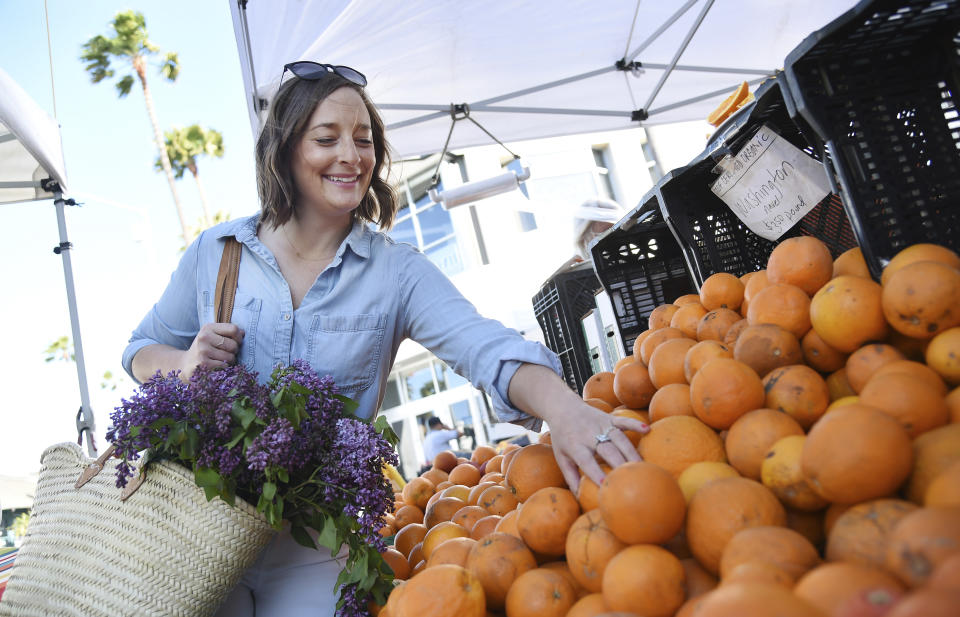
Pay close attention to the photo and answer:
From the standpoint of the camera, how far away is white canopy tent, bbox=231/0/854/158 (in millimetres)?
3373

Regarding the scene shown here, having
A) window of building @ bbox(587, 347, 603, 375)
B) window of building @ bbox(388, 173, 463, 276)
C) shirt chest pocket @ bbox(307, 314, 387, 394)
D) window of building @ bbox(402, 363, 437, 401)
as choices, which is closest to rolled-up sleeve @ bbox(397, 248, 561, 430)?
shirt chest pocket @ bbox(307, 314, 387, 394)

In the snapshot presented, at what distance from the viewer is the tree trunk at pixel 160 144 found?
66.9 feet

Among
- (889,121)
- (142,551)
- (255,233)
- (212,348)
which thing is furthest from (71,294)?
(889,121)

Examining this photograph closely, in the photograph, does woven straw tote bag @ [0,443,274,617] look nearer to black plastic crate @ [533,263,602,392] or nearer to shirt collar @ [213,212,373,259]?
shirt collar @ [213,212,373,259]

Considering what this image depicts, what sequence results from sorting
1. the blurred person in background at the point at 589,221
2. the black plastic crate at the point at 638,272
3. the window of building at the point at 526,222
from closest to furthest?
the black plastic crate at the point at 638,272 < the blurred person in background at the point at 589,221 < the window of building at the point at 526,222

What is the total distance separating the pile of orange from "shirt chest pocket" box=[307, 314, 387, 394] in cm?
46

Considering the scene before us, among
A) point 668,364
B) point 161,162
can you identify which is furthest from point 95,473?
point 161,162

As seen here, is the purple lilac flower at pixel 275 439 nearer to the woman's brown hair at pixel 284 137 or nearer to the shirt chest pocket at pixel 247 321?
the shirt chest pocket at pixel 247 321

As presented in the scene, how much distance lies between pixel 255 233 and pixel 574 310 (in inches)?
65.1

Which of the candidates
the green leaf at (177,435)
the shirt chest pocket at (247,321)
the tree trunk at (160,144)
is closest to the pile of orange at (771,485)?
the green leaf at (177,435)

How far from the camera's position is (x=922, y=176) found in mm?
1297

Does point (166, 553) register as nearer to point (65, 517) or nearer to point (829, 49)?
point (65, 517)

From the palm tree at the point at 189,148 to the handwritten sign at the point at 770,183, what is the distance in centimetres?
2292

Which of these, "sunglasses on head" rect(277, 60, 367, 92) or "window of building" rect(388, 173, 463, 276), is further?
"window of building" rect(388, 173, 463, 276)
